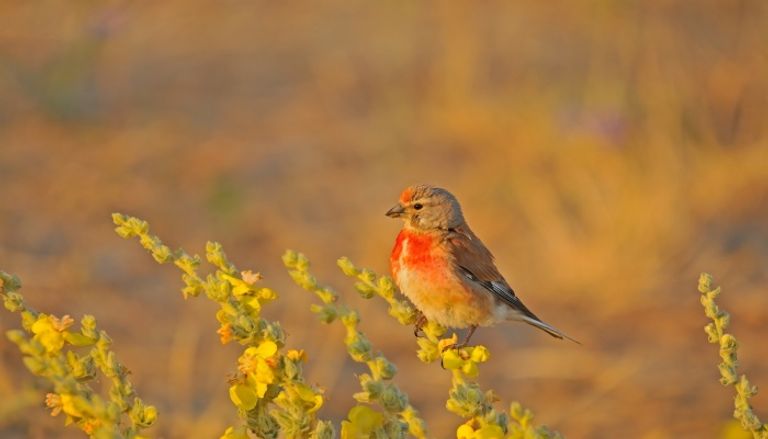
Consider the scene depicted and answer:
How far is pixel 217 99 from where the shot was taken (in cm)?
720

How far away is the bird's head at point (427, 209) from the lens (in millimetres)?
2982

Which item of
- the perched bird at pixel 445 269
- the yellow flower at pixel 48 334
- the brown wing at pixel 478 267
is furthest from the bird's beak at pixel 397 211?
the yellow flower at pixel 48 334

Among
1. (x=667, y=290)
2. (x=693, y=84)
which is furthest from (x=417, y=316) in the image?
(x=693, y=84)

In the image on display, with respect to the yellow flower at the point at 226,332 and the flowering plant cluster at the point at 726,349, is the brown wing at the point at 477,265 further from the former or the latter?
the yellow flower at the point at 226,332

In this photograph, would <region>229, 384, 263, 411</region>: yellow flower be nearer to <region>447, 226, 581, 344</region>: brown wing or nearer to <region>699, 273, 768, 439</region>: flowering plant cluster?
<region>699, 273, 768, 439</region>: flowering plant cluster

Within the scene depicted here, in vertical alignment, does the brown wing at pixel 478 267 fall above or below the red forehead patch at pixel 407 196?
below

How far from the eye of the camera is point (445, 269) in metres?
2.92

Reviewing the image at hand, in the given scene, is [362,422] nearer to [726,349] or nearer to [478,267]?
[726,349]

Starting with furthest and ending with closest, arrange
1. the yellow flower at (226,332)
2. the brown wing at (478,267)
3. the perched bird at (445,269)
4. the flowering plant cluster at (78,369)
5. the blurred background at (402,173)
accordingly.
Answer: the blurred background at (402,173) → the brown wing at (478,267) → the perched bird at (445,269) → the yellow flower at (226,332) → the flowering plant cluster at (78,369)

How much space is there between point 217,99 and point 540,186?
2.33 m

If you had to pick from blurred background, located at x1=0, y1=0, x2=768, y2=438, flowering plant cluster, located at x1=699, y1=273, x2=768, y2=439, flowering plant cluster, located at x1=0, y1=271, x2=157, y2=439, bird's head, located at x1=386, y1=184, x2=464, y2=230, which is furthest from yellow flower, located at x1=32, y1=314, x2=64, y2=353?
blurred background, located at x1=0, y1=0, x2=768, y2=438

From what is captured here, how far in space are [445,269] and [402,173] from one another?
11.4 ft

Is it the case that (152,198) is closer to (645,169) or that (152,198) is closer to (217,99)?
(217,99)

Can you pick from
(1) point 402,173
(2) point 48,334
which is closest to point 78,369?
(2) point 48,334
